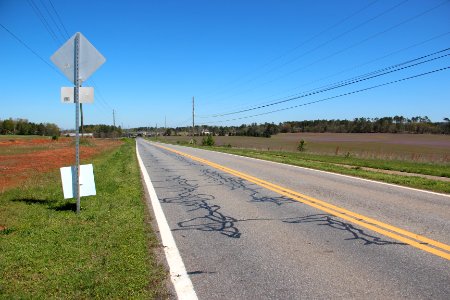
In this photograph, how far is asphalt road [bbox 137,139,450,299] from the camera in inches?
155

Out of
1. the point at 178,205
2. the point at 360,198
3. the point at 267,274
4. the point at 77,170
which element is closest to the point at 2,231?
the point at 77,170

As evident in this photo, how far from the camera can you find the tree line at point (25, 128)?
15650 cm

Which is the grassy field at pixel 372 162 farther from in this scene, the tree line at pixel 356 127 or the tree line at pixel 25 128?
the tree line at pixel 25 128

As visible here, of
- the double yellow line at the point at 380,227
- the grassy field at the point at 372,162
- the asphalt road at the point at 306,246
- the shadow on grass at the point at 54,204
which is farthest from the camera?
the grassy field at the point at 372,162

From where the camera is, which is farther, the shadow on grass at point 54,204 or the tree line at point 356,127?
the tree line at point 356,127

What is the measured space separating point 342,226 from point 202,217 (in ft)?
8.50

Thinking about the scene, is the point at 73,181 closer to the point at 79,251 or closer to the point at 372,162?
the point at 79,251

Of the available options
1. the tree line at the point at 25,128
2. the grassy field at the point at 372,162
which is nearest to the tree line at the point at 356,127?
the grassy field at the point at 372,162

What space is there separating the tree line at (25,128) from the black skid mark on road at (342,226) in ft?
554

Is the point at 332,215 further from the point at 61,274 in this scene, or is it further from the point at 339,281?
the point at 61,274

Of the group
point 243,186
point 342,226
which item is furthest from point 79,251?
point 243,186

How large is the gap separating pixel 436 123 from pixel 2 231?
116 m

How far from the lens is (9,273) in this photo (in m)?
4.23

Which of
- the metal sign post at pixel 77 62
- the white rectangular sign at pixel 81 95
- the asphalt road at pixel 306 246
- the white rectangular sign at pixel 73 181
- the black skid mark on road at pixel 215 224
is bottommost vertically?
the black skid mark on road at pixel 215 224
